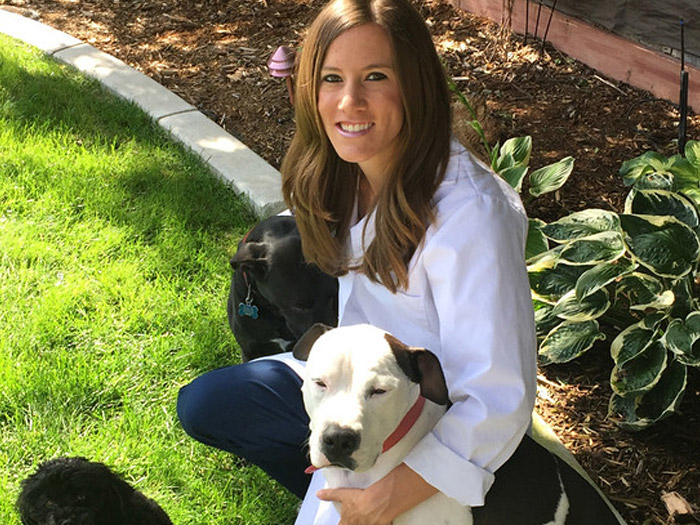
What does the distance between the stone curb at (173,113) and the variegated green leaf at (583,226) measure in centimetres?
177

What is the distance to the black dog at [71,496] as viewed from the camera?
2.53 metres

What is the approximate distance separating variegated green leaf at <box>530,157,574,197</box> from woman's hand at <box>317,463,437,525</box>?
1.97m

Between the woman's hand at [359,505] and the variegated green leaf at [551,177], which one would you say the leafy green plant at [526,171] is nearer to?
the variegated green leaf at [551,177]

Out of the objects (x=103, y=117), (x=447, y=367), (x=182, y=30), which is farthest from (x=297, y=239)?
(x=182, y=30)

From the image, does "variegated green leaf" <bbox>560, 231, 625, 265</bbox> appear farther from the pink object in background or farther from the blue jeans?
the pink object in background

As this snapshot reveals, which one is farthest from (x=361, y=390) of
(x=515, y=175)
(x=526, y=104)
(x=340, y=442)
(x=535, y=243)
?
(x=526, y=104)

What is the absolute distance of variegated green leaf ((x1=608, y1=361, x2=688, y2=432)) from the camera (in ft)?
10.3

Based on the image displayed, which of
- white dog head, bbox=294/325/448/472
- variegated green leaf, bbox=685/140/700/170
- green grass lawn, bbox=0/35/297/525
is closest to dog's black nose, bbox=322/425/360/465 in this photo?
white dog head, bbox=294/325/448/472

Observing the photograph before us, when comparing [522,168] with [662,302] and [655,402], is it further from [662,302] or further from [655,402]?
[655,402]

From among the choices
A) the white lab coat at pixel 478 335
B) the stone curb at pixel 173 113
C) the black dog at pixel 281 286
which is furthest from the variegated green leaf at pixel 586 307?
the stone curb at pixel 173 113

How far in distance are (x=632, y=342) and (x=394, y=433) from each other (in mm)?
1346

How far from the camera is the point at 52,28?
22.6ft

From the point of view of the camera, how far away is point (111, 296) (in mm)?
4160

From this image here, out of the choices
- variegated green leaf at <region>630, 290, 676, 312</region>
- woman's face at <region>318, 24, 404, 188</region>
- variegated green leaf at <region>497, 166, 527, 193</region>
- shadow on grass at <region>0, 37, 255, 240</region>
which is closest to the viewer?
woman's face at <region>318, 24, 404, 188</region>
